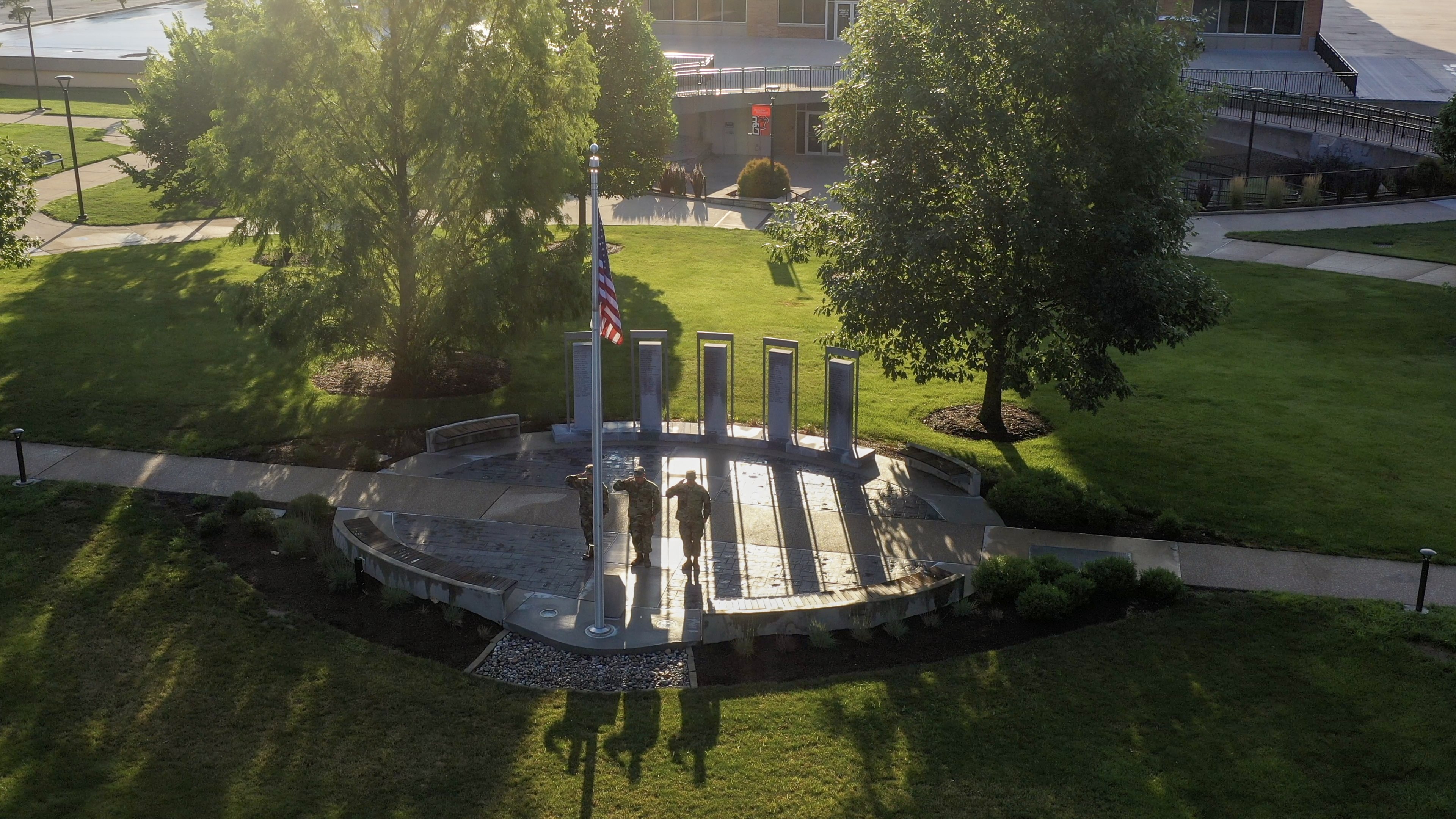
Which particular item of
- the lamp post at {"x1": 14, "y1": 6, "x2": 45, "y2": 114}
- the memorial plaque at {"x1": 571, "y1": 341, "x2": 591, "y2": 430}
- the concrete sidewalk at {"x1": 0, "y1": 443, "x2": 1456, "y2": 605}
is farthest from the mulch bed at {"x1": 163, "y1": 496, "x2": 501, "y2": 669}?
the lamp post at {"x1": 14, "y1": 6, "x2": 45, "y2": 114}

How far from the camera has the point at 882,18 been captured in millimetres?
18391

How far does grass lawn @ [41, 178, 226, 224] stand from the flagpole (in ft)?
82.8

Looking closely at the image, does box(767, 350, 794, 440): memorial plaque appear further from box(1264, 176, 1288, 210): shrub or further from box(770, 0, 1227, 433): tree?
box(1264, 176, 1288, 210): shrub

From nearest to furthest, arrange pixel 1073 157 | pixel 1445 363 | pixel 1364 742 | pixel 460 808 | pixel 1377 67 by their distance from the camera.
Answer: pixel 460 808 → pixel 1364 742 → pixel 1073 157 → pixel 1445 363 → pixel 1377 67

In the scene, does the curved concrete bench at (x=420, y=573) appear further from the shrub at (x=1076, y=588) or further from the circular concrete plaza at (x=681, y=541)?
the shrub at (x=1076, y=588)

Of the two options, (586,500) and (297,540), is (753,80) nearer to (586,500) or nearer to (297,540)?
(586,500)

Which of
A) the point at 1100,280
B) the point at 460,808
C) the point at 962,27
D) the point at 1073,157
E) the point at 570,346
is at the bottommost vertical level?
the point at 460,808

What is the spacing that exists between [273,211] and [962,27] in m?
11.0

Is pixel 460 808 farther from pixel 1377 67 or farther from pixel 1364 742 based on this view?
pixel 1377 67

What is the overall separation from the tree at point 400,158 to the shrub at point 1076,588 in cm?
1032

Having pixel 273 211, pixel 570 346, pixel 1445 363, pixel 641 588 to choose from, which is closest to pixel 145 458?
pixel 273 211

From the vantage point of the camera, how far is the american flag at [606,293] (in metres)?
14.1

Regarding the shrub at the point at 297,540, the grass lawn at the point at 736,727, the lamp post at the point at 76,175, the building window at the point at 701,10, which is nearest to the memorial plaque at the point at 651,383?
the shrub at the point at 297,540

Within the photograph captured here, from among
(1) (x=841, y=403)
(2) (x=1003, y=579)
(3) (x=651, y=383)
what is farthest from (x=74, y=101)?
(2) (x=1003, y=579)
